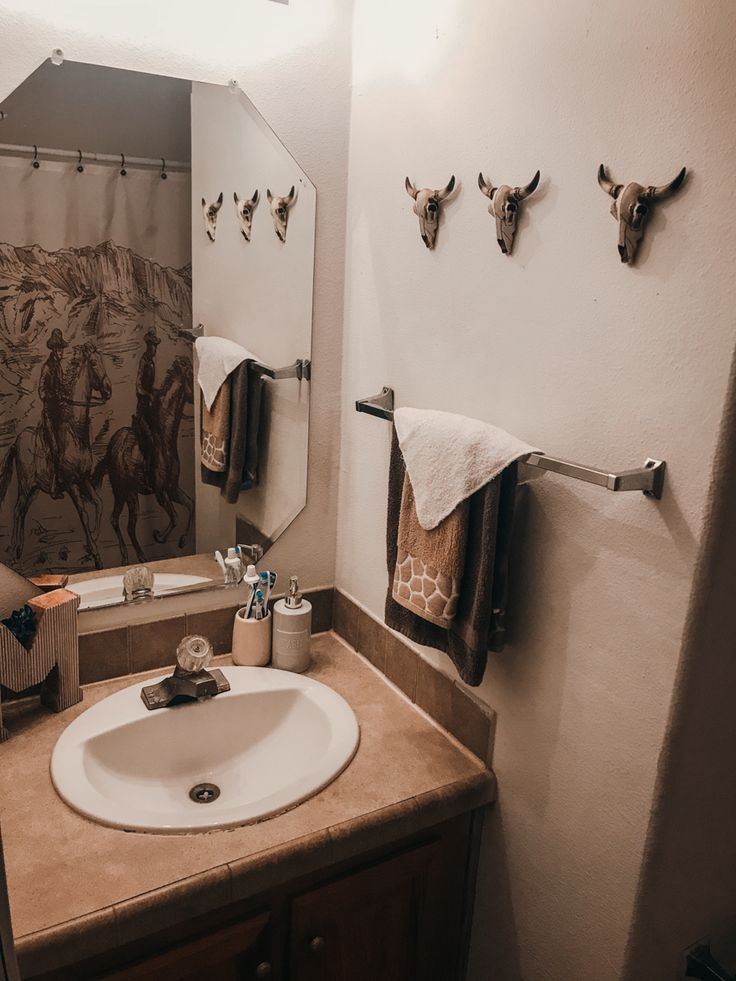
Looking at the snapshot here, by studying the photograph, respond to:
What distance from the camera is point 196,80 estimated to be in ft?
4.37

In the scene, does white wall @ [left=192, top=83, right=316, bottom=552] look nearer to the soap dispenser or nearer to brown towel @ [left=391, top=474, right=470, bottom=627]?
the soap dispenser

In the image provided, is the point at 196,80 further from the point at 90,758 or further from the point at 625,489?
the point at 90,758

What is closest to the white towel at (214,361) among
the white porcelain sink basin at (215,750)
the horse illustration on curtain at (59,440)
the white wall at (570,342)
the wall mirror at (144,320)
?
the wall mirror at (144,320)

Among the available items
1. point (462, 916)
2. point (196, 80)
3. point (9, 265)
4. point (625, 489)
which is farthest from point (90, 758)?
point (196, 80)

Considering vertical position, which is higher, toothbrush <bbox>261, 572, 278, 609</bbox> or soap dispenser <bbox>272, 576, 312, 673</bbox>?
toothbrush <bbox>261, 572, 278, 609</bbox>

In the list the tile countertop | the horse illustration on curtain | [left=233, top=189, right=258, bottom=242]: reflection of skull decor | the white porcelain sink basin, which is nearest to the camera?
the tile countertop

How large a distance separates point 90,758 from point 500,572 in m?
0.74

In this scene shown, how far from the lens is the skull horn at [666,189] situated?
0.86m

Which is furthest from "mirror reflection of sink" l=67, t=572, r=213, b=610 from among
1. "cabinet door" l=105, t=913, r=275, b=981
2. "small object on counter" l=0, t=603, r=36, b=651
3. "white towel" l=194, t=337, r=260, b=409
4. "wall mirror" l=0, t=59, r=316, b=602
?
"cabinet door" l=105, t=913, r=275, b=981

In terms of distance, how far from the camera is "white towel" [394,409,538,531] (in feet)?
3.54

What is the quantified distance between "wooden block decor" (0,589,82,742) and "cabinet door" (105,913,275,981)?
0.45 meters

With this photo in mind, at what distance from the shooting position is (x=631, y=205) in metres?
0.90

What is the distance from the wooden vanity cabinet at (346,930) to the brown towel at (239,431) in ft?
2.38

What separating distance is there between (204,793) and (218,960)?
0.93 ft
